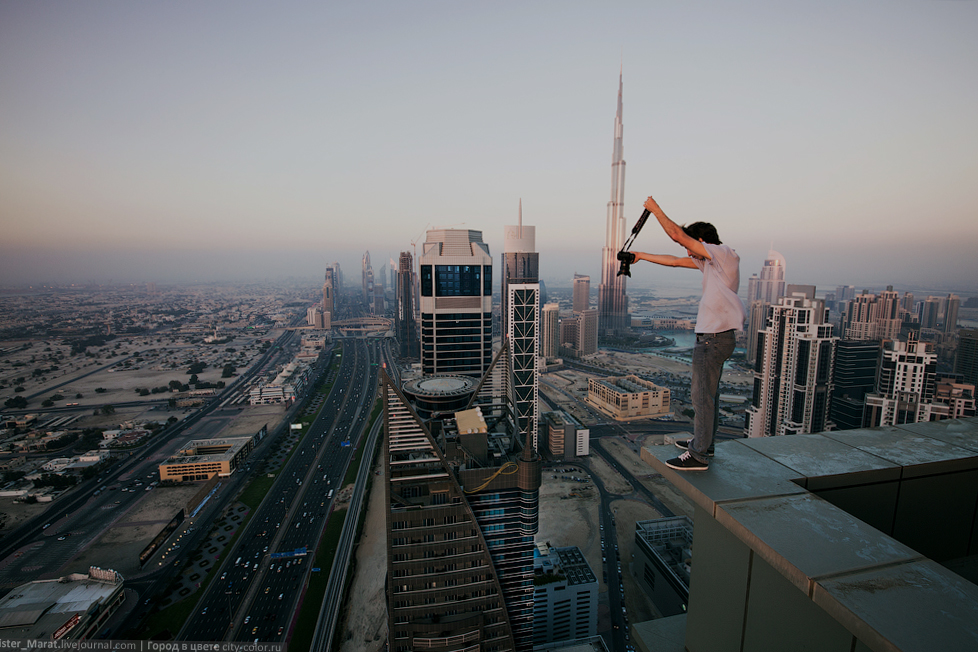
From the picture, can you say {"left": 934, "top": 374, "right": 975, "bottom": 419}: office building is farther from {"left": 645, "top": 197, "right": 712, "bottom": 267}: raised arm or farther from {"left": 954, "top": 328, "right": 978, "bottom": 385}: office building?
{"left": 645, "top": 197, "right": 712, "bottom": 267}: raised arm

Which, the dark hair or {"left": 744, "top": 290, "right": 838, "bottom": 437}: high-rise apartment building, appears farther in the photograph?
{"left": 744, "top": 290, "right": 838, "bottom": 437}: high-rise apartment building

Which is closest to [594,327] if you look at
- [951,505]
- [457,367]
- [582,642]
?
[457,367]

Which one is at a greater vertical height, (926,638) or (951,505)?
(926,638)

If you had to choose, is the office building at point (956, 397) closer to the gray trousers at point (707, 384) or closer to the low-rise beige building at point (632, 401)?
the low-rise beige building at point (632, 401)

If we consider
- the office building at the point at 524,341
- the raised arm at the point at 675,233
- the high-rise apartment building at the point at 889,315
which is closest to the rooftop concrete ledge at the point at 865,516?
the raised arm at the point at 675,233

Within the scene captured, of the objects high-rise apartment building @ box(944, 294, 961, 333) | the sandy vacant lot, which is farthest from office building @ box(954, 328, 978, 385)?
the sandy vacant lot

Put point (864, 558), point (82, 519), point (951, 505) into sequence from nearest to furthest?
point (864, 558), point (951, 505), point (82, 519)

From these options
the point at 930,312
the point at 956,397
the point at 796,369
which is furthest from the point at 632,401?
the point at 930,312

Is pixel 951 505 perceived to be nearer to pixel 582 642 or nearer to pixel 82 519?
pixel 582 642
